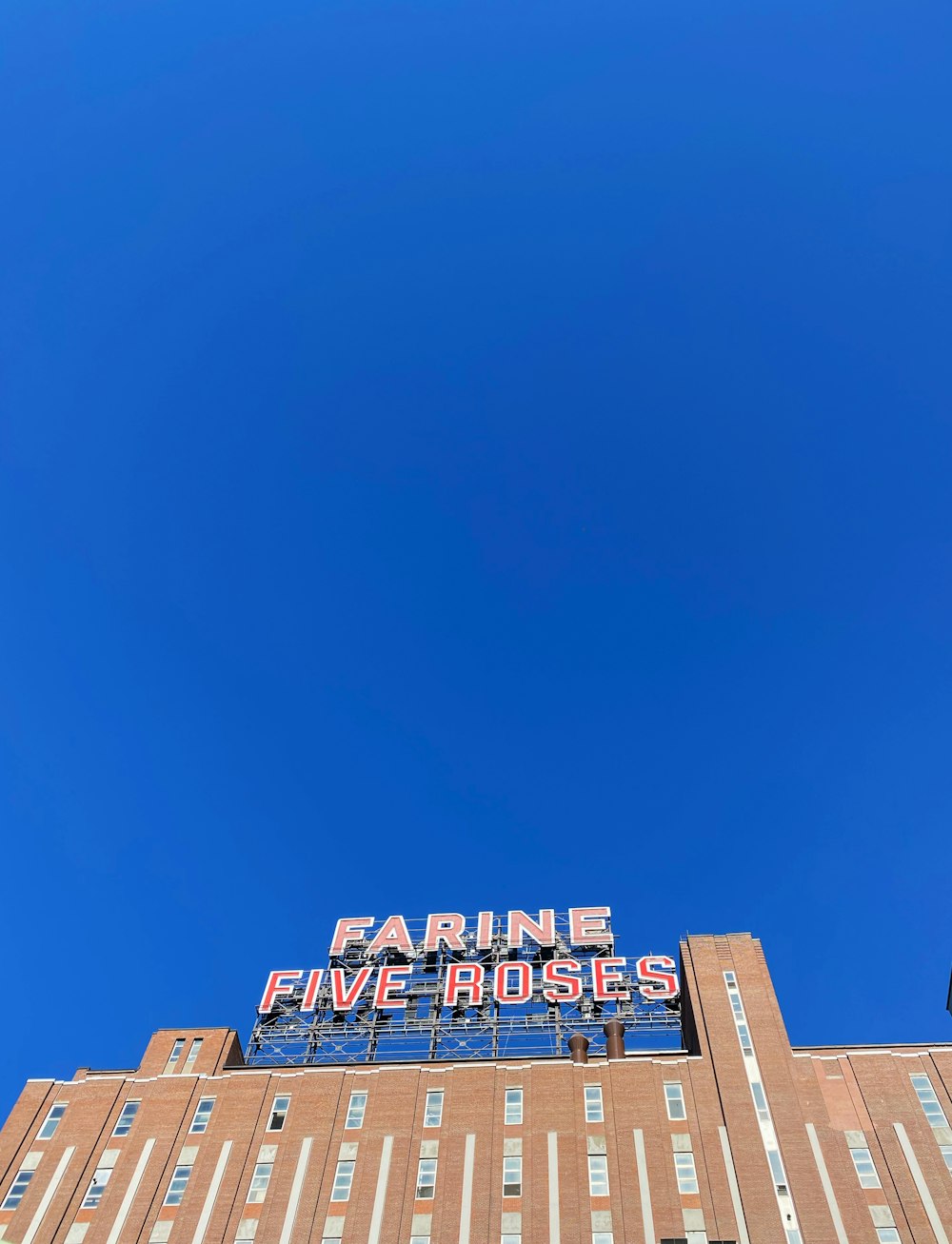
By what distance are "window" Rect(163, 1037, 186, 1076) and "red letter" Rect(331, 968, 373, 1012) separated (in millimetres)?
14151

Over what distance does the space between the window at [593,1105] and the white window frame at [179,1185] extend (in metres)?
32.3

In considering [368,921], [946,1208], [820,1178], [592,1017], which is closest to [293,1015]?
[368,921]

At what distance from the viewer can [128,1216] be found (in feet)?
259

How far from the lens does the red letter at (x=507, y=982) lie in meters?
95.9

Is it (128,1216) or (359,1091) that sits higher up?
(359,1091)

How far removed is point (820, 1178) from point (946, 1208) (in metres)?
8.66

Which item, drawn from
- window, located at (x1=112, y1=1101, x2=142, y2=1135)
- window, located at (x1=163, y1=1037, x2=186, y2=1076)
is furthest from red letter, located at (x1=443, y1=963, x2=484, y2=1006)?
window, located at (x1=112, y1=1101, x2=142, y2=1135)

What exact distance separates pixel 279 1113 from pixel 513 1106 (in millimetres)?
19808

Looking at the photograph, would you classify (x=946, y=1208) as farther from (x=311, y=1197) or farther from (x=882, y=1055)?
(x=311, y=1197)

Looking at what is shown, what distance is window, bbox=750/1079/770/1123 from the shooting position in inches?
3184

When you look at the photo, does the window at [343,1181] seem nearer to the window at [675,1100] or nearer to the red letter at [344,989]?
the red letter at [344,989]

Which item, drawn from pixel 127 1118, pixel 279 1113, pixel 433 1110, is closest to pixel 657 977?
pixel 433 1110

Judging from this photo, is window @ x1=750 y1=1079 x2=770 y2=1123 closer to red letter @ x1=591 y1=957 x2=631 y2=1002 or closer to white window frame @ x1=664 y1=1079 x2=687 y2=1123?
white window frame @ x1=664 y1=1079 x2=687 y2=1123

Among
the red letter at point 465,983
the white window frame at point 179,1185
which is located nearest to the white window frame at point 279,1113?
the white window frame at point 179,1185
